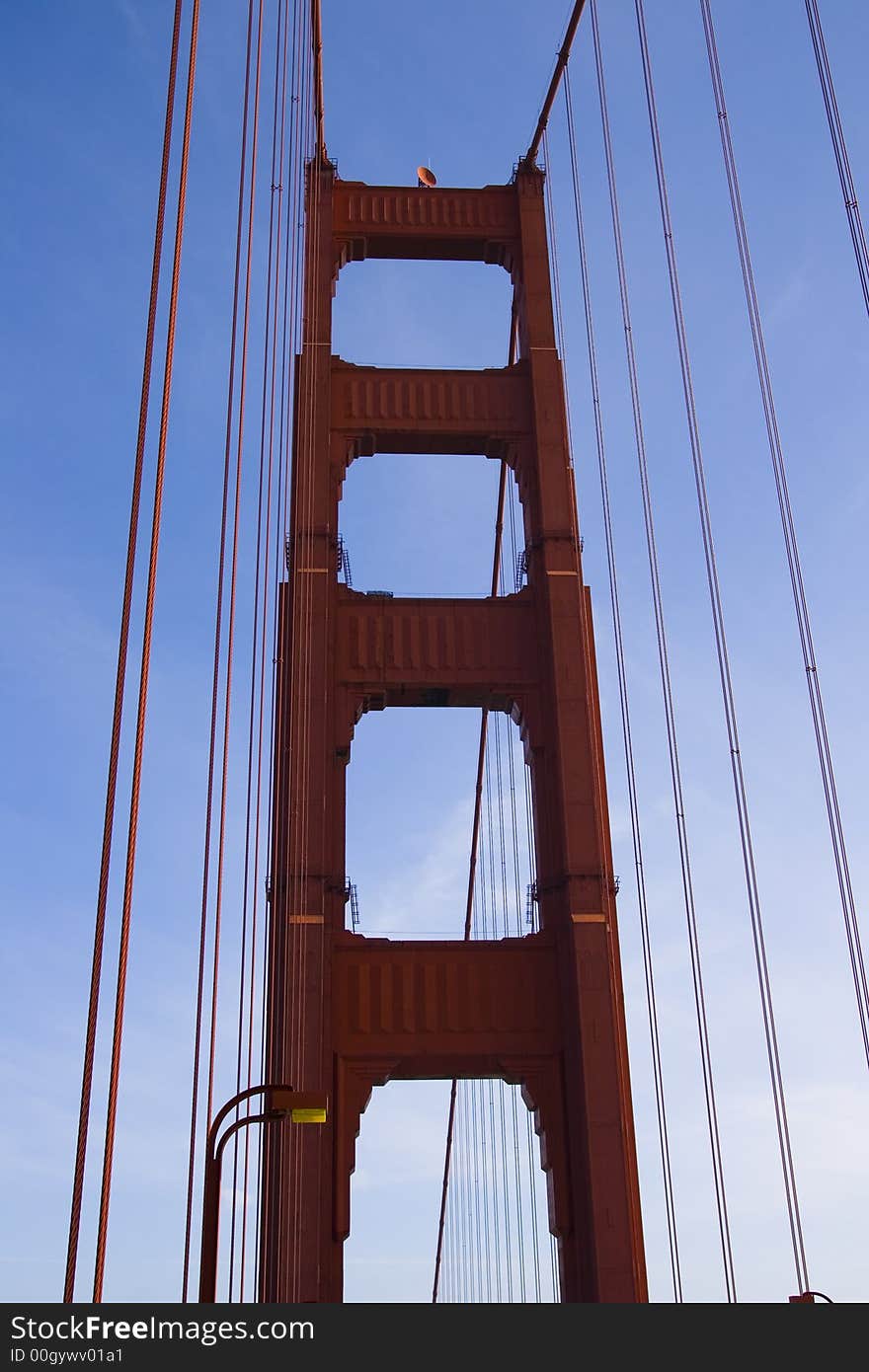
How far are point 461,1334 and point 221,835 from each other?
6.43 metres

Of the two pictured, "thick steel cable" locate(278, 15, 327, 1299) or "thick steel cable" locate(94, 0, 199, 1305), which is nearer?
"thick steel cable" locate(94, 0, 199, 1305)

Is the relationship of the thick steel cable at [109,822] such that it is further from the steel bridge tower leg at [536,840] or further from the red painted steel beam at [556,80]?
the red painted steel beam at [556,80]

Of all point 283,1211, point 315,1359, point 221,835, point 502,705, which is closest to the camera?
point 315,1359

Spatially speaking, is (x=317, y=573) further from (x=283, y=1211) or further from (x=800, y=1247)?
(x=800, y=1247)

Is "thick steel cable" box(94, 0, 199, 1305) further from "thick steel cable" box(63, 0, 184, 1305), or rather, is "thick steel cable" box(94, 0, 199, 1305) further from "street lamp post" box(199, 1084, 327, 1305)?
"street lamp post" box(199, 1084, 327, 1305)

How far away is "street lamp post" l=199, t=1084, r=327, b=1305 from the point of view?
9.71 meters

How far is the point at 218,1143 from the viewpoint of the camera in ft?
33.9

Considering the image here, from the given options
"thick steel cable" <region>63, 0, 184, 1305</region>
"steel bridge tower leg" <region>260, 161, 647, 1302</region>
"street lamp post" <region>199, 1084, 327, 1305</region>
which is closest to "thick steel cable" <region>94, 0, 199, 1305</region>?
"thick steel cable" <region>63, 0, 184, 1305</region>

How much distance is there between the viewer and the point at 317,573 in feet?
67.8

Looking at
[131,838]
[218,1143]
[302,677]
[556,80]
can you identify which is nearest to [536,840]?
[302,677]

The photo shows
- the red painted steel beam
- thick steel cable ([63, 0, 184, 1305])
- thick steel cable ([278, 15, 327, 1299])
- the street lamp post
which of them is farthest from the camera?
the red painted steel beam

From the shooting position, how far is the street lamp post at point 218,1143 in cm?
971

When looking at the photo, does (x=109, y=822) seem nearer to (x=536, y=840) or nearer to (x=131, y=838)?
(x=131, y=838)

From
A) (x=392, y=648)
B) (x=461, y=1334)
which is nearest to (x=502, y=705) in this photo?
(x=392, y=648)
